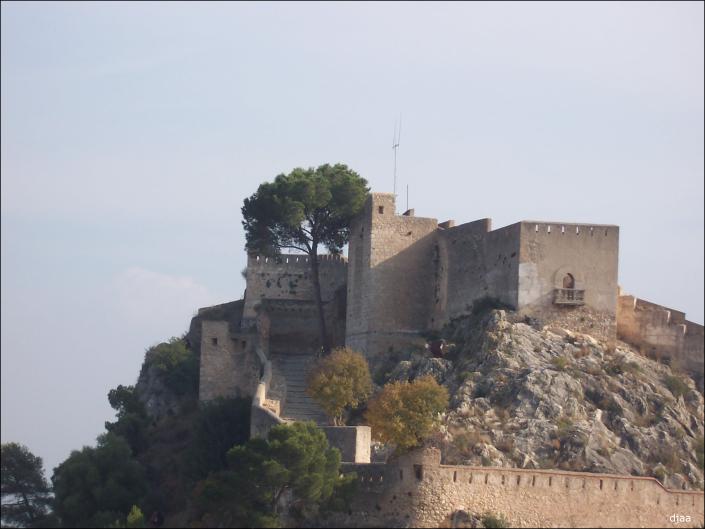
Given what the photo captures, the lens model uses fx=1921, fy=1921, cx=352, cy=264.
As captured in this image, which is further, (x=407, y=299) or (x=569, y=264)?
(x=407, y=299)

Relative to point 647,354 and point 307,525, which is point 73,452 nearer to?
point 307,525

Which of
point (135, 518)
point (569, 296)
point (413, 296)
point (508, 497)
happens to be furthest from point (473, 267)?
point (135, 518)

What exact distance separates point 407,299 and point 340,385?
29.0 feet

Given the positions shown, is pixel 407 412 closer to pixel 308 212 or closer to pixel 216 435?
pixel 216 435

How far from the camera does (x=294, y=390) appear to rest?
68.9m

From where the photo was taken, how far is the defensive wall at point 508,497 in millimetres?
55188

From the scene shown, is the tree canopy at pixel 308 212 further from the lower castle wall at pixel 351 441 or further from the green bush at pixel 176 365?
the lower castle wall at pixel 351 441

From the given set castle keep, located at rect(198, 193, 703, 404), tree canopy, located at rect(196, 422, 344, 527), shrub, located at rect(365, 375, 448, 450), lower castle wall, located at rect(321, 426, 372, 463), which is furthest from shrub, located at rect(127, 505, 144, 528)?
castle keep, located at rect(198, 193, 703, 404)

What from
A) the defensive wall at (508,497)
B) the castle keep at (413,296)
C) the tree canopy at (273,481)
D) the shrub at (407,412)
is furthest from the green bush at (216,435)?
the defensive wall at (508,497)

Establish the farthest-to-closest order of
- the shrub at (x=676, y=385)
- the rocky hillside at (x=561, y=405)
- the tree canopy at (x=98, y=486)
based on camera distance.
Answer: the shrub at (x=676, y=385) → the tree canopy at (x=98, y=486) → the rocky hillside at (x=561, y=405)

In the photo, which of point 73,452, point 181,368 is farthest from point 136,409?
point 73,452

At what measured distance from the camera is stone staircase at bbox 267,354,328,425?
216ft

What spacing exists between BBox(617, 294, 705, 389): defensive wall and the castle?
0.03 meters

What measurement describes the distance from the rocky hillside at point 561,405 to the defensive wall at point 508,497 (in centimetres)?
260
